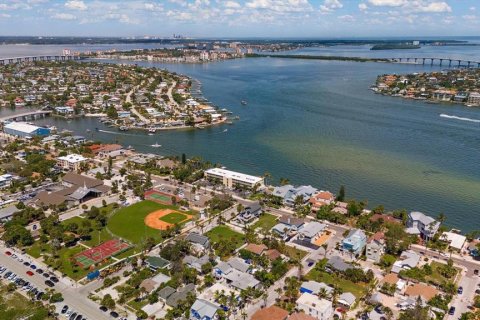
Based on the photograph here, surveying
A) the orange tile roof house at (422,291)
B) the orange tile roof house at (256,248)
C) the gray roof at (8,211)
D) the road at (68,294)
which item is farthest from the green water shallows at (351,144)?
the road at (68,294)

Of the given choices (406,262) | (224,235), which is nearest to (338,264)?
(406,262)

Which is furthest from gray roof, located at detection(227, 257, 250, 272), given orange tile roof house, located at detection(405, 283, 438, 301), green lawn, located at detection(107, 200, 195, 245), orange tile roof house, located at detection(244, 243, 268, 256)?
orange tile roof house, located at detection(405, 283, 438, 301)

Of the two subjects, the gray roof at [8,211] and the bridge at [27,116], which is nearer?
the gray roof at [8,211]

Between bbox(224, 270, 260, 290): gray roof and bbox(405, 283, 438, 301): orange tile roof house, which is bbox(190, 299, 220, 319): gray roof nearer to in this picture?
bbox(224, 270, 260, 290): gray roof

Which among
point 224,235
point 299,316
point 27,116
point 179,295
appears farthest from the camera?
point 27,116

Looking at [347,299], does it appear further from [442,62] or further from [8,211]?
[442,62]

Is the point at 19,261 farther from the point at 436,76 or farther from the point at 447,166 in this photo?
the point at 436,76

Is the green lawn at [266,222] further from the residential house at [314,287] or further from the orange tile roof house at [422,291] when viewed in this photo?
the orange tile roof house at [422,291]
